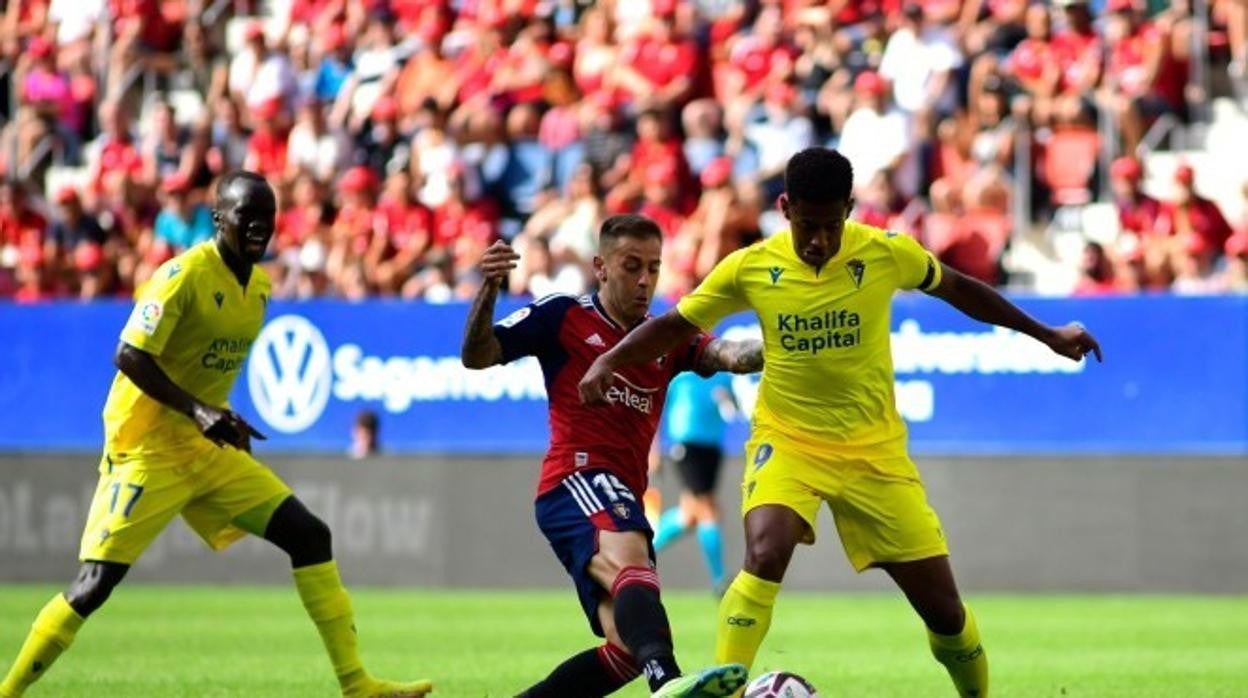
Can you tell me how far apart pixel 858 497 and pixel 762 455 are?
424 millimetres

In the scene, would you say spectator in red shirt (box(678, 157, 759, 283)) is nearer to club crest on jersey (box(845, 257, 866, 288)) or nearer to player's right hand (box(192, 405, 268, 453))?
player's right hand (box(192, 405, 268, 453))

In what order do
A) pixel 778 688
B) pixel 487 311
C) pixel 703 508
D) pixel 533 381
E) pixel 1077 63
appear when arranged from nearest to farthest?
pixel 778 688, pixel 487 311, pixel 703 508, pixel 533 381, pixel 1077 63

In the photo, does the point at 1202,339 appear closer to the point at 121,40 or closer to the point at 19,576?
the point at 19,576

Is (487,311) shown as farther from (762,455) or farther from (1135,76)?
(1135,76)

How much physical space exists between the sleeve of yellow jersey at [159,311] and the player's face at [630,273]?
210 centimetres

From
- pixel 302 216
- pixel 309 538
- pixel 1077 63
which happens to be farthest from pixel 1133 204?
pixel 309 538

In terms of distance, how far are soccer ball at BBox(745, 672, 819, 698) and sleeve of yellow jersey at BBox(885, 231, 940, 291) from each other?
169 cm

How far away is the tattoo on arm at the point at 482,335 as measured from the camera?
30.7 ft

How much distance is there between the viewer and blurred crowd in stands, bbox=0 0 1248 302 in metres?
22.1

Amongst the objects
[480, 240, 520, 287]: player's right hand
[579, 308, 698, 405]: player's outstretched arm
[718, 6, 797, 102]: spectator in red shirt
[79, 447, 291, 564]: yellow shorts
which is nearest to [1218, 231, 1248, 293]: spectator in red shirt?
[718, 6, 797, 102]: spectator in red shirt

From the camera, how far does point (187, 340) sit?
429 inches

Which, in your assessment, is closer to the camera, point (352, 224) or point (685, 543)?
point (685, 543)

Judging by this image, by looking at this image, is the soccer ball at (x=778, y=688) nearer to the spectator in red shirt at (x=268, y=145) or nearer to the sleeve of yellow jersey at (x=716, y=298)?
the sleeve of yellow jersey at (x=716, y=298)

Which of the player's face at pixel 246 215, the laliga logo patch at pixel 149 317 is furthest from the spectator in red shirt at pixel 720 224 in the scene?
the laliga logo patch at pixel 149 317
